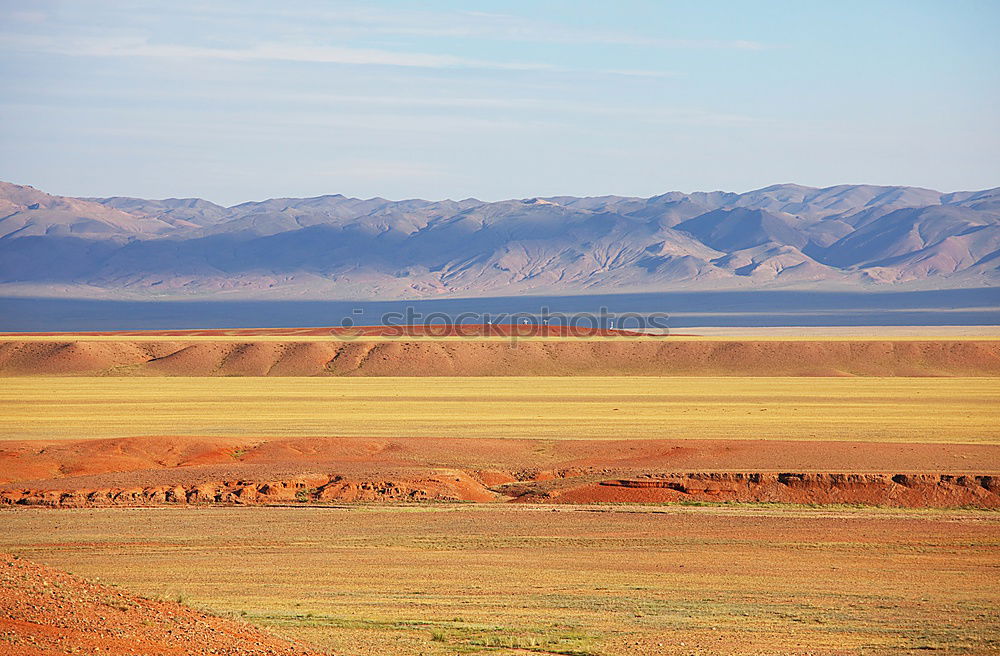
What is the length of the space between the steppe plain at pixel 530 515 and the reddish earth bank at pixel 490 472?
0.10 meters

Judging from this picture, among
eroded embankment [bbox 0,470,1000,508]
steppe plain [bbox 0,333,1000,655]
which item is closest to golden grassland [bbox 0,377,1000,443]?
steppe plain [bbox 0,333,1000,655]

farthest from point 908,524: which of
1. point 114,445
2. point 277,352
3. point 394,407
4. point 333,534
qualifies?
point 277,352

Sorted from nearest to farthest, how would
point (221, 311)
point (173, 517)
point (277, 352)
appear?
point (173, 517), point (277, 352), point (221, 311)

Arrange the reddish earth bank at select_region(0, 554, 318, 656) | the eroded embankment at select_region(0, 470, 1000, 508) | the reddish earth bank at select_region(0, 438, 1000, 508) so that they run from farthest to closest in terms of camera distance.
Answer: the reddish earth bank at select_region(0, 438, 1000, 508) < the eroded embankment at select_region(0, 470, 1000, 508) < the reddish earth bank at select_region(0, 554, 318, 656)

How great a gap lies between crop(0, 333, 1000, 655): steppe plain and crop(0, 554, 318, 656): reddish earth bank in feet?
0.31

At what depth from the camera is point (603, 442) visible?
3256 centimetres

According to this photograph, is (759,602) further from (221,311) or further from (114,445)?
(221,311)

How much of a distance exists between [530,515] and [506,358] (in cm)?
4231

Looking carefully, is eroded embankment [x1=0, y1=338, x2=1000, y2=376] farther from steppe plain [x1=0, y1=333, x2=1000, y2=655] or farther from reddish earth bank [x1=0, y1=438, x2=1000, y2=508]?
reddish earth bank [x1=0, y1=438, x2=1000, y2=508]

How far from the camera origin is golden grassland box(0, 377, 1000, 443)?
3606 cm

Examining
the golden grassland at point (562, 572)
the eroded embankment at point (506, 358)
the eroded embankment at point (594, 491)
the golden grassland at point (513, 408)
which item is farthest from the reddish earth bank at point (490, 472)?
the eroded embankment at point (506, 358)

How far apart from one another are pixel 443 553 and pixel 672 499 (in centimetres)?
736

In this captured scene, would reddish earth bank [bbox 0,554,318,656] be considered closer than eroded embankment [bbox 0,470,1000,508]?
Yes

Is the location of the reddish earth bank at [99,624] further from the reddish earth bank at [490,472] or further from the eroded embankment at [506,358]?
the eroded embankment at [506,358]
